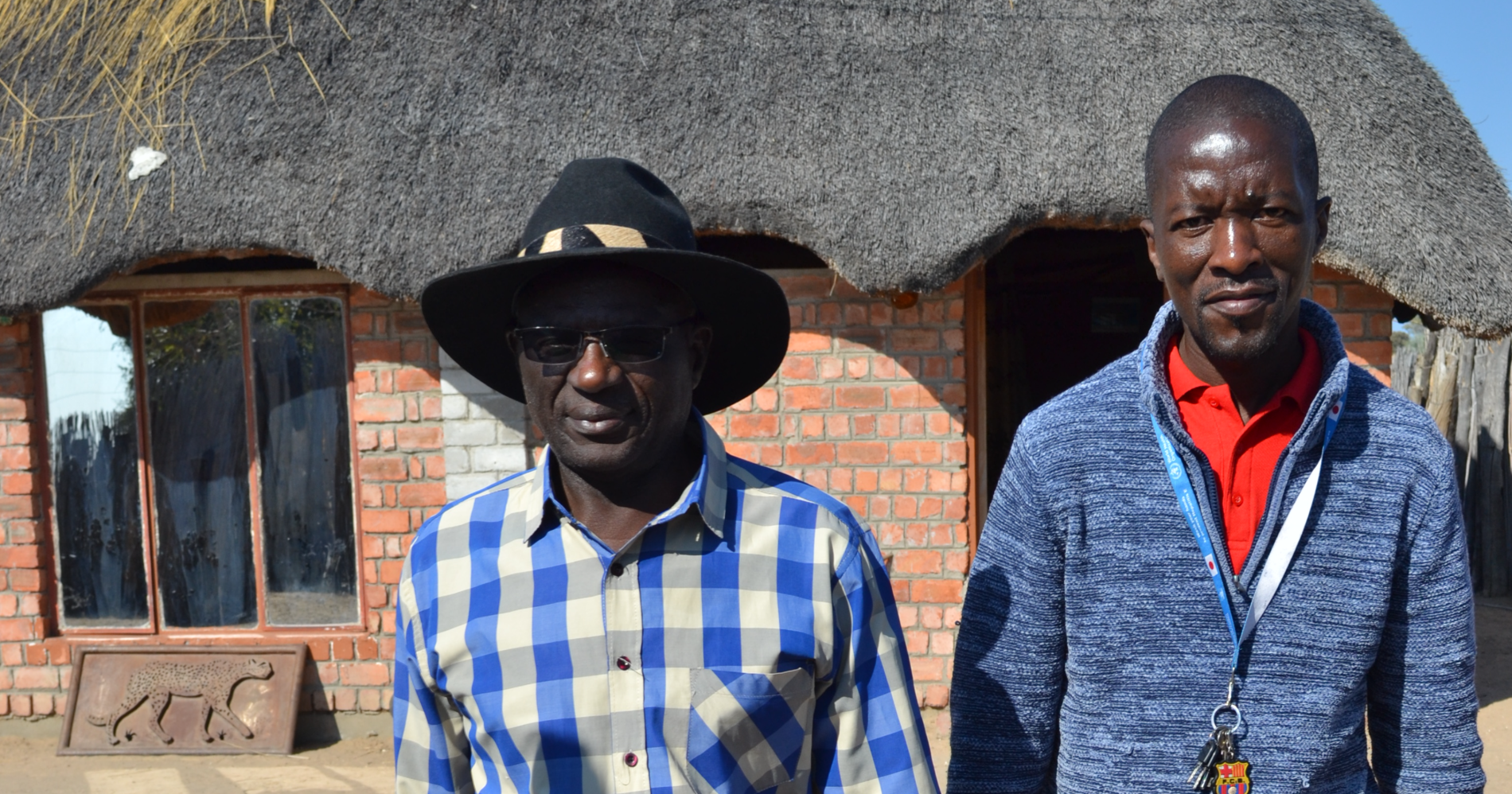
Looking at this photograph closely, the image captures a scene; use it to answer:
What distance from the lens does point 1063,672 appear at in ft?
5.20

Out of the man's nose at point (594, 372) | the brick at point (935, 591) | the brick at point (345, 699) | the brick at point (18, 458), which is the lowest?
the brick at point (345, 699)

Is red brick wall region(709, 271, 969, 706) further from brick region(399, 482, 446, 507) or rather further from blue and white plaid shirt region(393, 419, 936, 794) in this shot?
blue and white plaid shirt region(393, 419, 936, 794)

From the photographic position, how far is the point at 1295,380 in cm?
150

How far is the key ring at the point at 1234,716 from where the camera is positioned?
1.43 metres

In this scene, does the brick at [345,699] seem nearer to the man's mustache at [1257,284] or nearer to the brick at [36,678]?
the brick at [36,678]

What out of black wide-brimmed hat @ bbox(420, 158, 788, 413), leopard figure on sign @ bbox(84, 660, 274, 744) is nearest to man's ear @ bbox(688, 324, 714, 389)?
black wide-brimmed hat @ bbox(420, 158, 788, 413)

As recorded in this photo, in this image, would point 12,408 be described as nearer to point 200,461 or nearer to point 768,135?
point 200,461

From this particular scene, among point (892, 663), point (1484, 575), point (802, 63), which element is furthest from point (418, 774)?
point (1484, 575)

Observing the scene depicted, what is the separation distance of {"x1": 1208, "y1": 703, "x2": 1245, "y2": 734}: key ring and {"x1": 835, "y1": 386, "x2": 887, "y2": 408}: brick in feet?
9.83

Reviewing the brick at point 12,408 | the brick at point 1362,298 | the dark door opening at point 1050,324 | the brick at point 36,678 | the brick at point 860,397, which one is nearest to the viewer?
the brick at point 1362,298

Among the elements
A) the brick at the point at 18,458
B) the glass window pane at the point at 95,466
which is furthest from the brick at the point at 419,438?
the brick at the point at 18,458

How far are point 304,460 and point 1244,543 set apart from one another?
431 cm

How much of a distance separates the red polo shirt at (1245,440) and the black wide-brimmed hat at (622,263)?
649 mm

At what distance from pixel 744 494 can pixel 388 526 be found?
347cm
